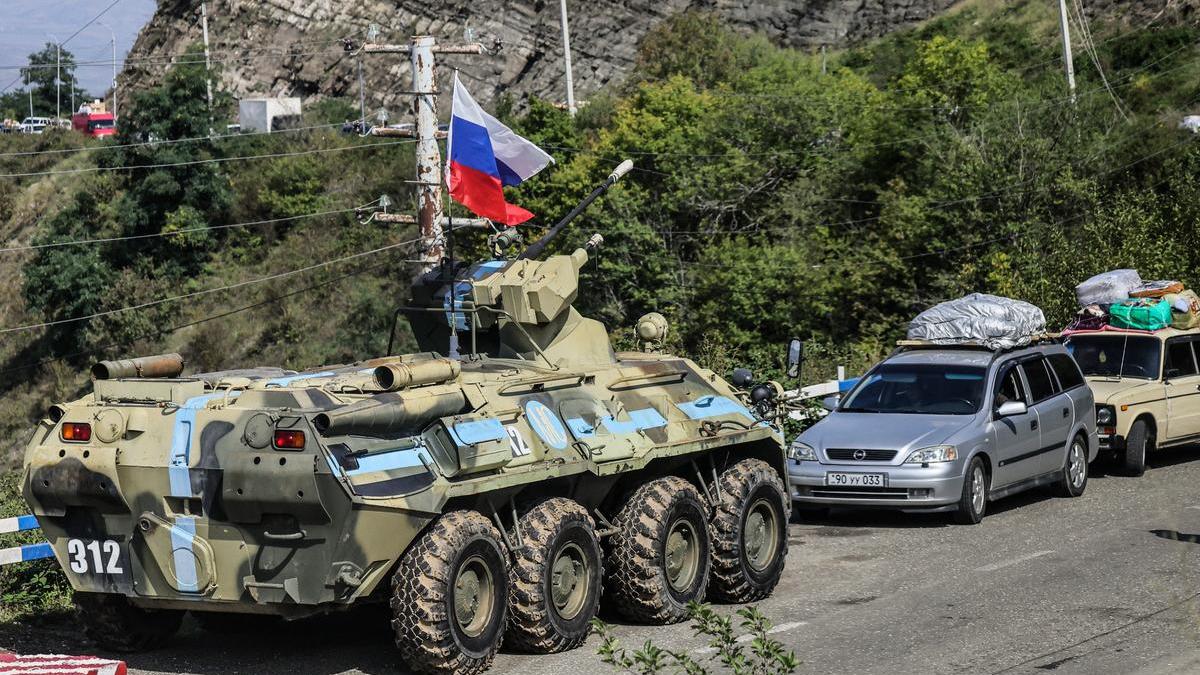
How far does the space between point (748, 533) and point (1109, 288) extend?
31.2 ft

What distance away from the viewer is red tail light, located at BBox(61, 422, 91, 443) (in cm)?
957

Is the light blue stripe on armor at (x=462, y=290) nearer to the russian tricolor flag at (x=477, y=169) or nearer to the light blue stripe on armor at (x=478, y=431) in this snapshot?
the light blue stripe on armor at (x=478, y=431)

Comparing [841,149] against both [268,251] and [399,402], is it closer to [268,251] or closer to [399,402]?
[268,251]

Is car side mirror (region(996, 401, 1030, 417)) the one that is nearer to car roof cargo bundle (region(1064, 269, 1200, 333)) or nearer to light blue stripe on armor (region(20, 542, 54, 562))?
car roof cargo bundle (region(1064, 269, 1200, 333))

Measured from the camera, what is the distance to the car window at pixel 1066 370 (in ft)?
56.1

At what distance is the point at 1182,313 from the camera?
64.1ft

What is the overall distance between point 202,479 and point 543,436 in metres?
2.25

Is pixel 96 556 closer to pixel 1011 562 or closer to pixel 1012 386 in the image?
pixel 1011 562

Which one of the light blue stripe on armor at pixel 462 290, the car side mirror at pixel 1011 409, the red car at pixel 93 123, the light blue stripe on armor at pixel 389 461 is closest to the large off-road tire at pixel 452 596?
the light blue stripe on armor at pixel 389 461

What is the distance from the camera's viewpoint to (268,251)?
166 feet

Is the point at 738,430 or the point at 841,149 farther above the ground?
the point at 841,149

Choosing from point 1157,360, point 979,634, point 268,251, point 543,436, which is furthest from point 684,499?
point 268,251

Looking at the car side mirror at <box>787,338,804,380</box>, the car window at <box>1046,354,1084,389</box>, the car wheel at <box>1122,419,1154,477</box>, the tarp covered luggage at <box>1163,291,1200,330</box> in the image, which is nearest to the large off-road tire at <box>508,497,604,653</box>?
the car side mirror at <box>787,338,804,380</box>

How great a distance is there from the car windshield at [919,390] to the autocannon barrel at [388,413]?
7487mm
